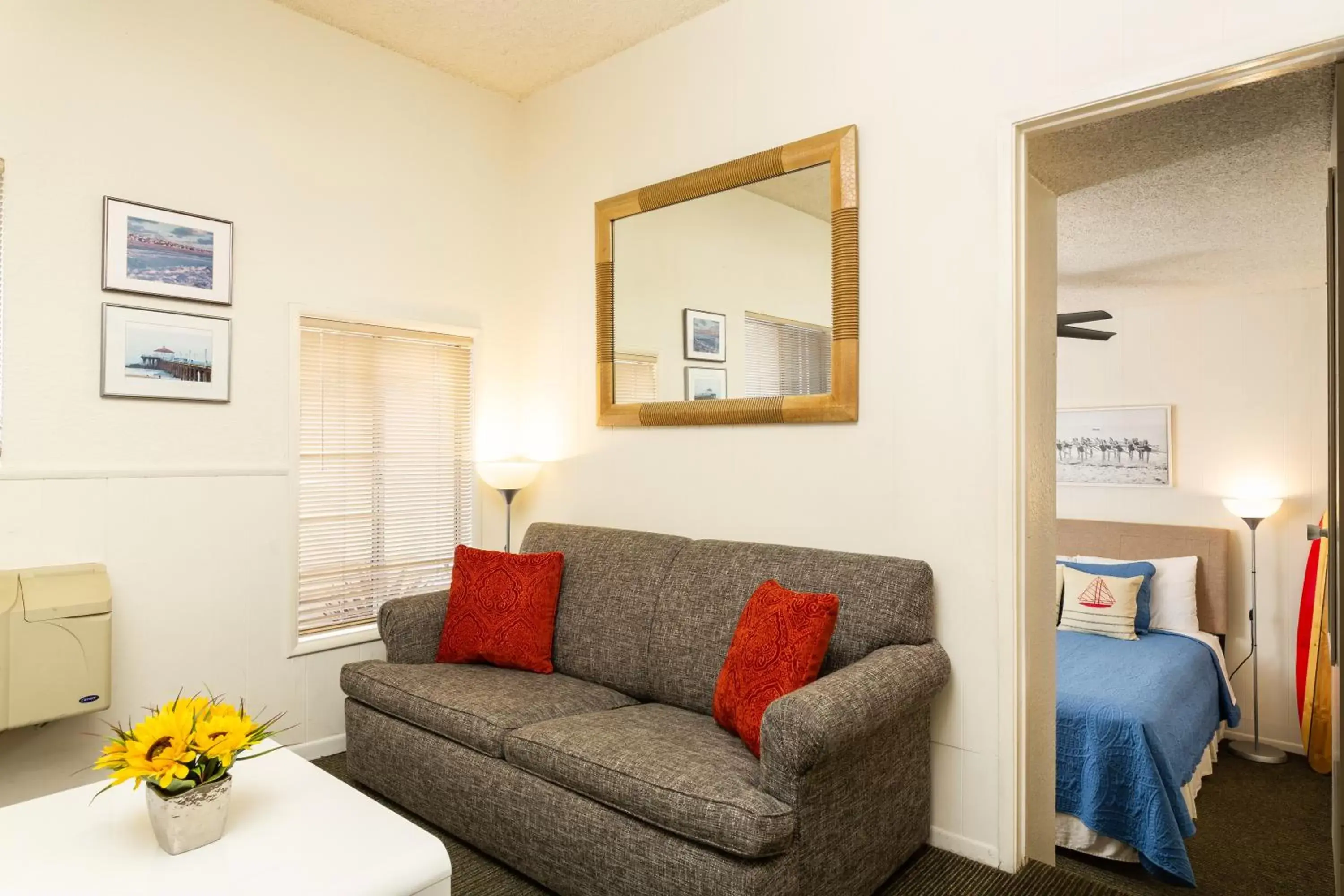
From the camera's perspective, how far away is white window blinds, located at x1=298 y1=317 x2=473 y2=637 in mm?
3166

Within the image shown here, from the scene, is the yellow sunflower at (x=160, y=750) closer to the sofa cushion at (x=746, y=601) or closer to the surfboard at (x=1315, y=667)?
the sofa cushion at (x=746, y=601)

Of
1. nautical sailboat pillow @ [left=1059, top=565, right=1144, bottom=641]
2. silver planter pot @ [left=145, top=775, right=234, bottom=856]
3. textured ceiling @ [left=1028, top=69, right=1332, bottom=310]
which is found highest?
textured ceiling @ [left=1028, top=69, right=1332, bottom=310]

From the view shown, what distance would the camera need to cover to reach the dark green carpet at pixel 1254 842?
2.88 metres

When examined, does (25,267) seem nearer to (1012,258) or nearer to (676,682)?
(676,682)

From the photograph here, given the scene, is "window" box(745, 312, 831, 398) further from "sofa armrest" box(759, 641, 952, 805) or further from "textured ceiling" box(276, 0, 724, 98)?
"textured ceiling" box(276, 0, 724, 98)

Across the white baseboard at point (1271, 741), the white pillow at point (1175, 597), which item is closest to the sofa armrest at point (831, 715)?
the white pillow at point (1175, 597)

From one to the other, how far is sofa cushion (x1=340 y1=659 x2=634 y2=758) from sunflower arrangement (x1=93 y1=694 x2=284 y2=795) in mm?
825

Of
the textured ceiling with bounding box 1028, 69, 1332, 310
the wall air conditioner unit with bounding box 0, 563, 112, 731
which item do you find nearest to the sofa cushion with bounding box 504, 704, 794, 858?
the wall air conditioner unit with bounding box 0, 563, 112, 731

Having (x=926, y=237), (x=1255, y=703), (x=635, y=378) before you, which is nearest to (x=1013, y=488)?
(x=926, y=237)

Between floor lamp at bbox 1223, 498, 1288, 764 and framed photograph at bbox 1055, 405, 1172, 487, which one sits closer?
floor lamp at bbox 1223, 498, 1288, 764

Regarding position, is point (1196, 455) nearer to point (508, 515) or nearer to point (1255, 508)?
point (1255, 508)

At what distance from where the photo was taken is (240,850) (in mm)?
1564

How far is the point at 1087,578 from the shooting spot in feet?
15.3

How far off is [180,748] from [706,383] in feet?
6.74
